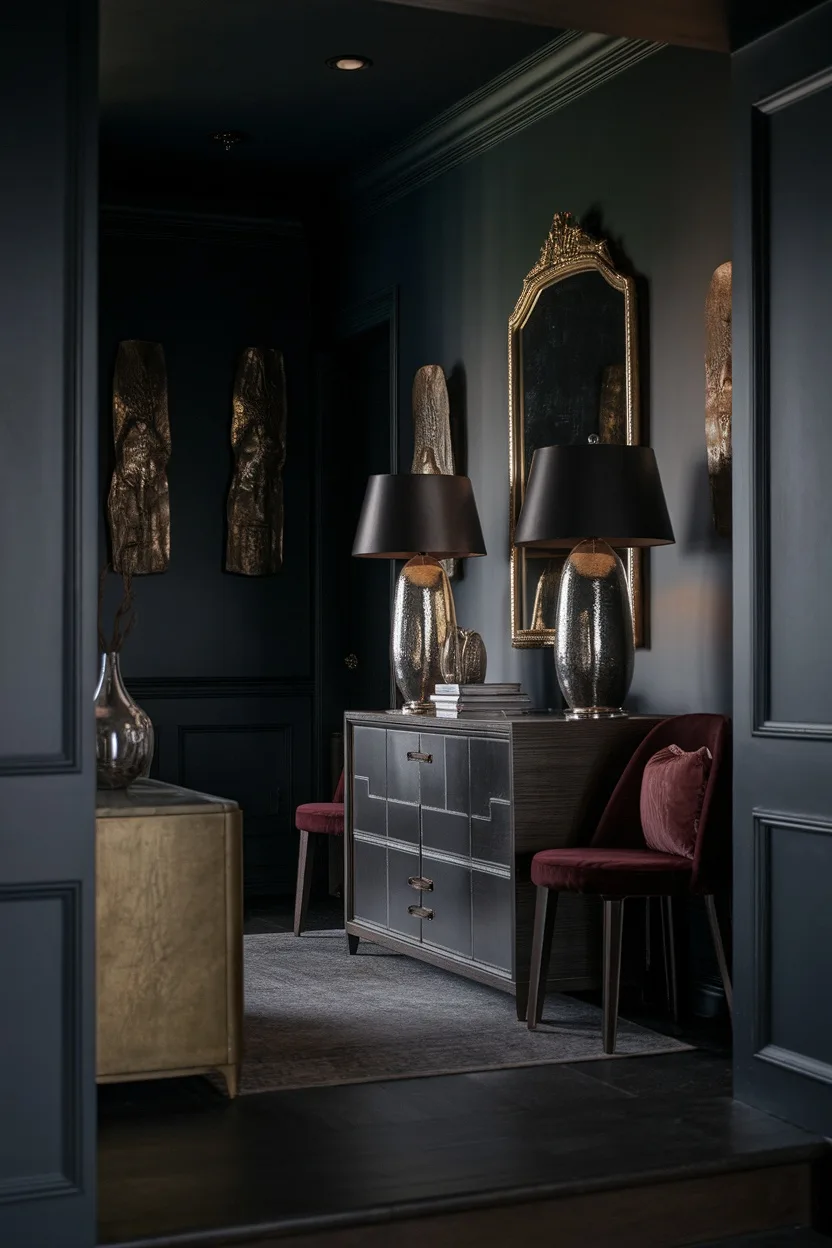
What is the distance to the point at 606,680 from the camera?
14.9ft

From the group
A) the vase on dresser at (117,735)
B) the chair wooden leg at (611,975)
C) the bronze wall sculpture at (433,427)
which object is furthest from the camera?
the bronze wall sculpture at (433,427)

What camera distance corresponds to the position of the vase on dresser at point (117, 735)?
3.80 m

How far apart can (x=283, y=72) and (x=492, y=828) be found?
290 cm

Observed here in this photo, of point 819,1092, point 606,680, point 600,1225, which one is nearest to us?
point 600,1225

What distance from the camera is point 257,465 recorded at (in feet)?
23.5

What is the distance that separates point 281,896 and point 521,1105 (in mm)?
3632

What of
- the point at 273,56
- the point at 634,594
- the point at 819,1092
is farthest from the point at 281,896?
the point at 819,1092

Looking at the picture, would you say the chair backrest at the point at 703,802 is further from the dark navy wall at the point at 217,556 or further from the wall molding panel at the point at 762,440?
the dark navy wall at the point at 217,556

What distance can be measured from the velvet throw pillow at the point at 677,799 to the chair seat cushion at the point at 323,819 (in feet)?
5.27

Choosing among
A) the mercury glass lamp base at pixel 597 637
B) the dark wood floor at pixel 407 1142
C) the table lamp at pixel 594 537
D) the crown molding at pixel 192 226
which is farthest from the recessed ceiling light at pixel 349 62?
the dark wood floor at pixel 407 1142

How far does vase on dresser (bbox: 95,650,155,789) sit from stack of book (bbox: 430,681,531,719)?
1172mm

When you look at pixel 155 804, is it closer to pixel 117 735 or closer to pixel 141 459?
pixel 117 735

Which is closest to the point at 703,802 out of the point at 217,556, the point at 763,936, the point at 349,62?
the point at 763,936

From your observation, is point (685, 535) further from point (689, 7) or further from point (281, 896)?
point (281, 896)
